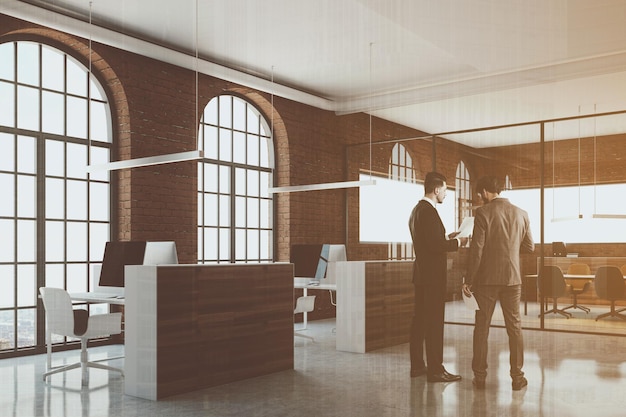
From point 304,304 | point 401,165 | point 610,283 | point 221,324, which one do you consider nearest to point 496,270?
point 221,324

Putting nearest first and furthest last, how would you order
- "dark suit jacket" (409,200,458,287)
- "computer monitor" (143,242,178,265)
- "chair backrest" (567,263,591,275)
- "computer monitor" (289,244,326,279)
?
"dark suit jacket" (409,200,458,287) → "computer monitor" (143,242,178,265) → "computer monitor" (289,244,326,279) → "chair backrest" (567,263,591,275)

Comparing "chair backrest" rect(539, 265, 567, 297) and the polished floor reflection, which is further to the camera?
"chair backrest" rect(539, 265, 567, 297)

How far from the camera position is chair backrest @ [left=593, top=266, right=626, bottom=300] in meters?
9.39

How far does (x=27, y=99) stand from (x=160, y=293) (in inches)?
138

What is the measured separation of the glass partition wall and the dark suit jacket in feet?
13.6

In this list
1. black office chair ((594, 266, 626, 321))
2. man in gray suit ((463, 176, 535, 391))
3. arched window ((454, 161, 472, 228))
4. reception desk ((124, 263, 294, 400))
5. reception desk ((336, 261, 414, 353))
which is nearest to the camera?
reception desk ((124, 263, 294, 400))

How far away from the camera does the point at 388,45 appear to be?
8.12m

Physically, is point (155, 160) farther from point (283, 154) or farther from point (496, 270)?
point (283, 154)

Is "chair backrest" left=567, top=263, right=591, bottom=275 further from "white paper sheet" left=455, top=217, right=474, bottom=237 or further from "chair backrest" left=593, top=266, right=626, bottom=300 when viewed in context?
"white paper sheet" left=455, top=217, right=474, bottom=237

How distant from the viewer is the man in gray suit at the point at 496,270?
486cm

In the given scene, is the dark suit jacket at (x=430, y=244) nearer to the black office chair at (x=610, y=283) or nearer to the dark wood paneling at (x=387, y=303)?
the dark wood paneling at (x=387, y=303)

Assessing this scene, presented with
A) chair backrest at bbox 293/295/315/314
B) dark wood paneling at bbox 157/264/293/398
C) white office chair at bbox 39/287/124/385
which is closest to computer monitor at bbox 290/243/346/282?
chair backrest at bbox 293/295/315/314

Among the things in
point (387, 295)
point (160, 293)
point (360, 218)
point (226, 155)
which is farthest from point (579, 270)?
point (160, 293)

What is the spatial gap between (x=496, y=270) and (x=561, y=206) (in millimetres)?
7692
